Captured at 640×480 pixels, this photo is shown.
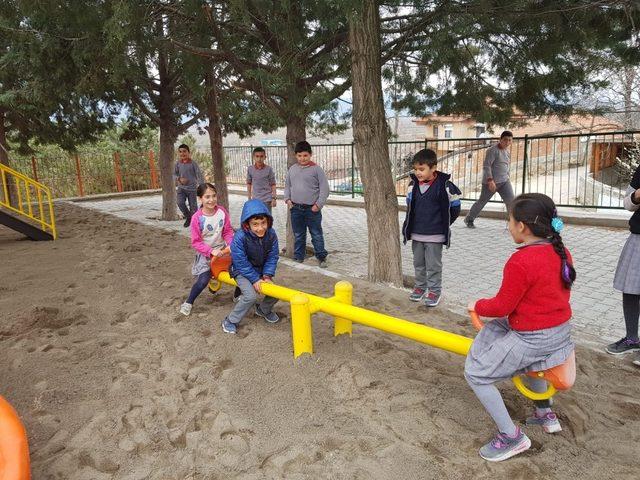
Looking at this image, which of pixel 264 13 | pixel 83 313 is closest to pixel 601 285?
pixel 264 13

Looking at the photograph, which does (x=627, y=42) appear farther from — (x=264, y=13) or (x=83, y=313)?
(x=83, y=313)

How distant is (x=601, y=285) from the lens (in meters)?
5.04

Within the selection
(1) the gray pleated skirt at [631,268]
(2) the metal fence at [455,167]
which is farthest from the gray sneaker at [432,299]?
(2) the metal fence at [455,167]

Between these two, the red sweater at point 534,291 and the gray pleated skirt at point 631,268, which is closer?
the red sweater at point 534,291

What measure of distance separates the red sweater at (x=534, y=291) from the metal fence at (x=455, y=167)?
7.90 meters

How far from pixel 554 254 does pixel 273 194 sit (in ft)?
17.4

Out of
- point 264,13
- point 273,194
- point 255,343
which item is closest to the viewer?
point 255,343

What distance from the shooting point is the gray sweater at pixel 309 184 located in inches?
226

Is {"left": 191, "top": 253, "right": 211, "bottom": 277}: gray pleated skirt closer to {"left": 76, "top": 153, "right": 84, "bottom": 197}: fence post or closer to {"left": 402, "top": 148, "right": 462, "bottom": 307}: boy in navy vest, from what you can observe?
{"left": 402, "top": 148, "right": 462, "bottom": 307}: boy in navy vest

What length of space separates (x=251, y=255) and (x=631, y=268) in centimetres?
267

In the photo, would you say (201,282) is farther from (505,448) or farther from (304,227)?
(505,448)

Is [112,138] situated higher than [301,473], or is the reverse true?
[112,138]

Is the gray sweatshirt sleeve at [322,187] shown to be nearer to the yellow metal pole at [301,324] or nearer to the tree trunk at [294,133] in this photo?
the tree trunk at [294,133]

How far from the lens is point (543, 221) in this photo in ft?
6.69
